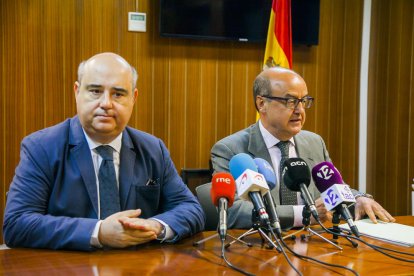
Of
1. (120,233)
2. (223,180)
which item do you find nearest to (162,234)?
(120,233)

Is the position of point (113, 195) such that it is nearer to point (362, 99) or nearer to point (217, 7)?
point (217, 7)

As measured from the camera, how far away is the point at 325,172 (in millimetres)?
1730

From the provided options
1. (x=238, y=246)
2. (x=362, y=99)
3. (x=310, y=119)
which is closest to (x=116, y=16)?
(x=310, y=119)

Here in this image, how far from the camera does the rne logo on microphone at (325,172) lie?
1.72 meters

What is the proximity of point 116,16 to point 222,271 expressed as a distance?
341cm

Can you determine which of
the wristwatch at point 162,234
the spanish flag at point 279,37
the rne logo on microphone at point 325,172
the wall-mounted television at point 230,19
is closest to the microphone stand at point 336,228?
the rne logo on microphone at point 325,172

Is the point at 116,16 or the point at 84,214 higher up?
the point at 116,16

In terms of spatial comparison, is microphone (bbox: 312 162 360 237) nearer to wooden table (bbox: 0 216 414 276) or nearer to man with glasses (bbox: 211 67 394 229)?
wooden table (bbox: 0 216 414 276)

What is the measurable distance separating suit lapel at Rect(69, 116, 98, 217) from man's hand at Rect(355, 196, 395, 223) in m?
1.19

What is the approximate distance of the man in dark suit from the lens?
5.70 feet

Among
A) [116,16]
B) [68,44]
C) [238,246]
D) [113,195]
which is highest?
[116,16]

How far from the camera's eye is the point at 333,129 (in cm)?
511

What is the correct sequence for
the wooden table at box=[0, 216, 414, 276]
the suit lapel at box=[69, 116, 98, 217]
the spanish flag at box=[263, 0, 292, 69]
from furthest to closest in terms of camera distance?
the spanish flag at box=[263, 0, 292, 69]
the suit lapel at box=[69, 116, 98, 217]
the wooden table at box=[0, 216, 414, 276]

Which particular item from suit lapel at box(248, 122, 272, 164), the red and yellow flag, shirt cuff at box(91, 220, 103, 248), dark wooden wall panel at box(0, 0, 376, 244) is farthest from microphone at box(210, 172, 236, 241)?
dark wooden wall panel at box(0, 0, 376, 244)
